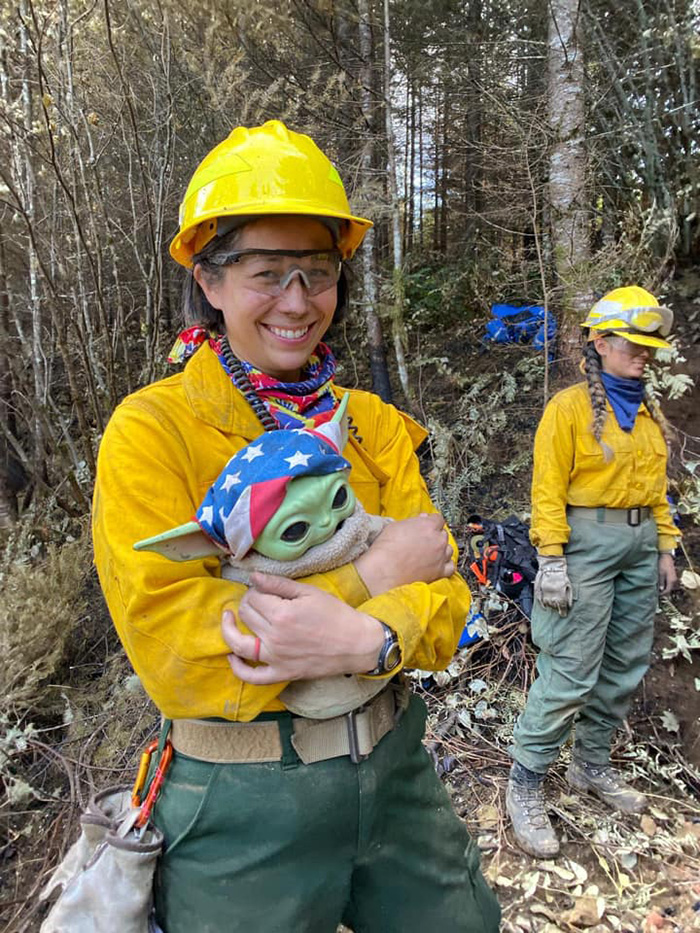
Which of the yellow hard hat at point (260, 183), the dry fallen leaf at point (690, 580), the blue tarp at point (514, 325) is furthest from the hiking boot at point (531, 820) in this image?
the blue tarp at point (514, 325)

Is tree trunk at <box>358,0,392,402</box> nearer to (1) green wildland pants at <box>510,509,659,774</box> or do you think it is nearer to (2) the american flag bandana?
(1) green wildland pants at <box>510,509,659,774</box>

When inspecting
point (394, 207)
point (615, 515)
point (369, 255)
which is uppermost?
point (394, 207)

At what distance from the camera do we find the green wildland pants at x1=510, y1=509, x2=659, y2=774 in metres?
2.81

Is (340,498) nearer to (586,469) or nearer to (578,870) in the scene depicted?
(586,469)

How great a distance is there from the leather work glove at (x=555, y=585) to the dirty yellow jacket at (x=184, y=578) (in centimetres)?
162

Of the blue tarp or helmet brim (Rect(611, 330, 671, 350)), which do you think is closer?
helmet brim (Rect(611, 330, 671, 350))

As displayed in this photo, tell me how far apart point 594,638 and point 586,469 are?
0.84 metres

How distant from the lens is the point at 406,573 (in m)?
1.22

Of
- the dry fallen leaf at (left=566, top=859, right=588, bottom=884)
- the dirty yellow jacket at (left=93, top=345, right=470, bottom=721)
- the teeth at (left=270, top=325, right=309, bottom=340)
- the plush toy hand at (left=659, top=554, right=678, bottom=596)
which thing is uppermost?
the teeth at (left=270, top=325, right=309, bottom=340)

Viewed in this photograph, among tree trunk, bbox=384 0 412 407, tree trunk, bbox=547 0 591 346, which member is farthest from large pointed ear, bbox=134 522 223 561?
tree trunk, bbox=384 0 412 407

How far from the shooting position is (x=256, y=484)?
0.99 m

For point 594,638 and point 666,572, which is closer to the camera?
point 594,638

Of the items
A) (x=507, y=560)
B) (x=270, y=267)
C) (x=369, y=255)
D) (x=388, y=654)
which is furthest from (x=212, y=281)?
(x=369, y=255)

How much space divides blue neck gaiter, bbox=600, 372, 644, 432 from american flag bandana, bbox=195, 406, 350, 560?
2.23 m
